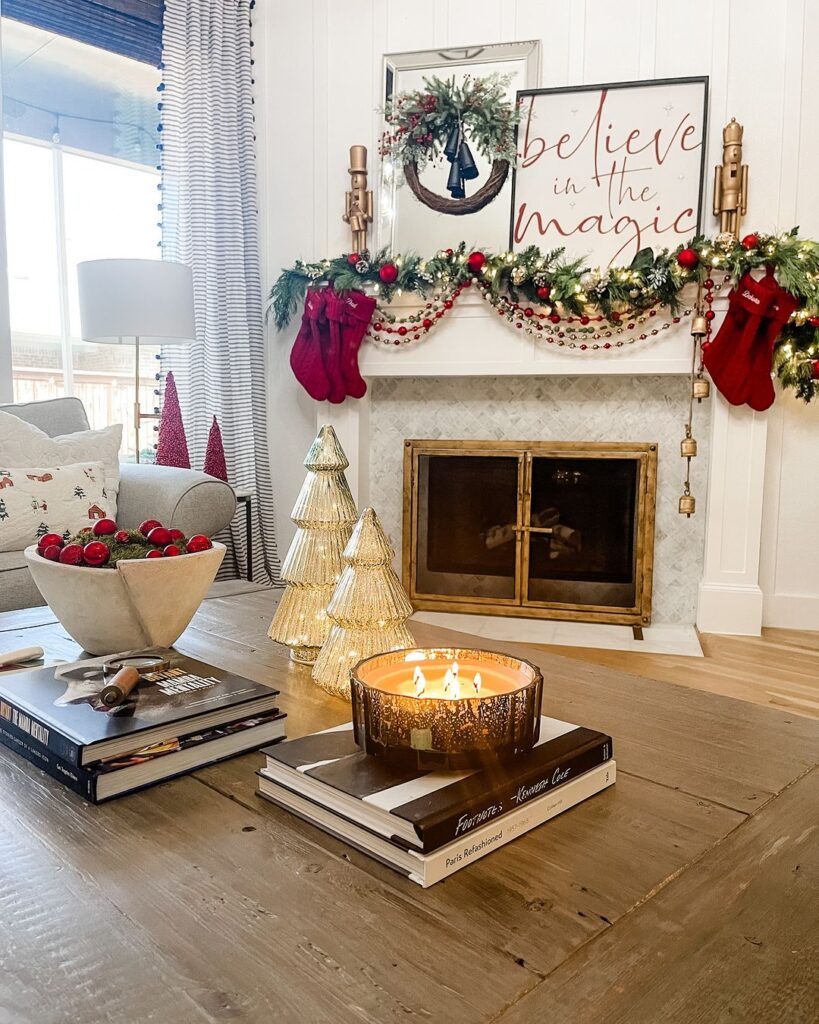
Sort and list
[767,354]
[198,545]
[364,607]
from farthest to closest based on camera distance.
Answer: [767,354] → [198,545] → [364,607]

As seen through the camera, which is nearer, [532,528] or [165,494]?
[165,494]

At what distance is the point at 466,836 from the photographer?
606 mm

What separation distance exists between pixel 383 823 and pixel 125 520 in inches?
81.7

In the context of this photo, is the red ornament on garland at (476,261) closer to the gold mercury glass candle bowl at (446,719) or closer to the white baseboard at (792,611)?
the white baseboard at (792,611)

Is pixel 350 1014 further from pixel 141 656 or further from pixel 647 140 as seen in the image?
pixel 647 140

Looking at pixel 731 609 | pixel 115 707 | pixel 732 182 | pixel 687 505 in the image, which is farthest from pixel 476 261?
pixel 115 707

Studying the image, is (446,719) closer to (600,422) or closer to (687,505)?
(687,505)

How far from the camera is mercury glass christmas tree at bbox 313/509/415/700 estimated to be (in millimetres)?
949

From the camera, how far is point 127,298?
2.78 meters

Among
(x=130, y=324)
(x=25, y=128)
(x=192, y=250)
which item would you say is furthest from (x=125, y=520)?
(x=25, y=128)

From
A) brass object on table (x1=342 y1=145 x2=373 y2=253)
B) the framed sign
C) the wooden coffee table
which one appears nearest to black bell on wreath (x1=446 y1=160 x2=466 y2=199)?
the framed sign

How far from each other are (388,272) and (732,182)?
1.33m

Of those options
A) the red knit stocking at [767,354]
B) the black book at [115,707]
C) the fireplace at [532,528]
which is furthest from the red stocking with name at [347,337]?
the black book at [115,707]

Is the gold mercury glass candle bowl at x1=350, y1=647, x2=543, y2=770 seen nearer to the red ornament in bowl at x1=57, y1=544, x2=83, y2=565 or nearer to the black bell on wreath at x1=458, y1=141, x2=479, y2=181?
the red ornament in bowl at x1=57, y1=544, x2=83, y2=565
